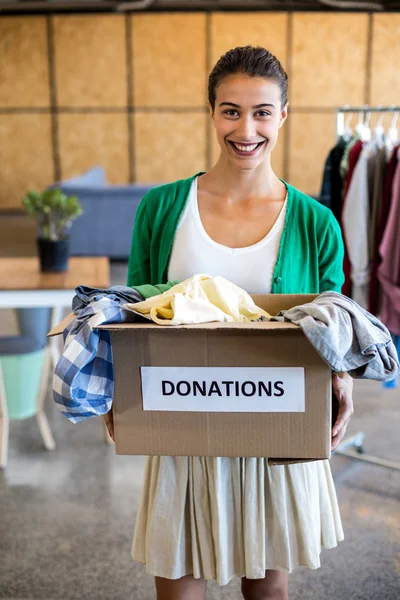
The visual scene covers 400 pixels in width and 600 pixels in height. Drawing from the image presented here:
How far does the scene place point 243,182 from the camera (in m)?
1.51

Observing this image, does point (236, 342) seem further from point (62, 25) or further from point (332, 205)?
point (62, 25)

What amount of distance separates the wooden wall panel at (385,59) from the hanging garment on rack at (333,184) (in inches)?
292

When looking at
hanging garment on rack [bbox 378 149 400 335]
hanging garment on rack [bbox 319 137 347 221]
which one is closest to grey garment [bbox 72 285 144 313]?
hanging garment on rack [bbox 378 149 400 335]

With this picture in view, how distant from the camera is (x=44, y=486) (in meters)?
2.99

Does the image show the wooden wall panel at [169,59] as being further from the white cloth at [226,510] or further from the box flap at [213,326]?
the box flap at [213,326]

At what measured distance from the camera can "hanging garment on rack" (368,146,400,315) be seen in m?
2.75

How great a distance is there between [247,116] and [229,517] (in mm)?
857

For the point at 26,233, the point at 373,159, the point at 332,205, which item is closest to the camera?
the point at 373,159

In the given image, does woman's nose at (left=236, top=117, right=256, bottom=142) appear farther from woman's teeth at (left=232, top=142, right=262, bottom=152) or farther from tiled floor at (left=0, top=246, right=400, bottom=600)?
tiled floor at (left=0, top=246, right=400, bottom=600)

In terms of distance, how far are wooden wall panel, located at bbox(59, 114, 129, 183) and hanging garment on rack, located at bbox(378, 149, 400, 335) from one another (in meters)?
7.90

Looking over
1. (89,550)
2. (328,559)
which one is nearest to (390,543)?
(328,559)

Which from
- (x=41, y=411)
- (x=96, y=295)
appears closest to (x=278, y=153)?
(x=41, y=411)

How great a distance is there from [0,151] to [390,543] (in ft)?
29.9

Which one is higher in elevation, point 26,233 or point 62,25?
point 62,25
